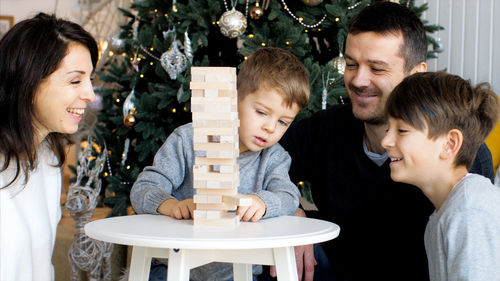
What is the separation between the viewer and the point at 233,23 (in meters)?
2.50

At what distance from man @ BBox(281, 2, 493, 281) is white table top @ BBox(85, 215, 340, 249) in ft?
1.70

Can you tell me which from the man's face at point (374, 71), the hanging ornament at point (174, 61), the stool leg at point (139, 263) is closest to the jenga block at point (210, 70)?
the stool leg at point (139, 263)

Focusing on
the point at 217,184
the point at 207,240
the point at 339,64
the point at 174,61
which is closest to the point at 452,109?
the point at 217,184

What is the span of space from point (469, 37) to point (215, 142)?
7.67ft

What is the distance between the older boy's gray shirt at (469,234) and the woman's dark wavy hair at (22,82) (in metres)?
1.09

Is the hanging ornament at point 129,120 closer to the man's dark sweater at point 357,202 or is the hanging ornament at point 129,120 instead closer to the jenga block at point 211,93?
the man's dark sweater at point 357,202

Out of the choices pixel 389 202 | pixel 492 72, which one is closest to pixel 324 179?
pixel 389 202

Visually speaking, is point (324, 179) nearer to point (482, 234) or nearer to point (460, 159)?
point (460, 159)

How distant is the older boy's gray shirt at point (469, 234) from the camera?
1.25m

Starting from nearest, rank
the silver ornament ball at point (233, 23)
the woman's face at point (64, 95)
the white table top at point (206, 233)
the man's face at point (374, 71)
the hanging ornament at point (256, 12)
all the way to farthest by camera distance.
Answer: the white table top at point (206, 233), the woman's face at point (64, 95), the man's face at point (374, 71), the silver ornament ball at point (233, 23), the hanging ornament at point (256, 12)

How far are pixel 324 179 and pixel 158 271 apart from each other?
688 mm

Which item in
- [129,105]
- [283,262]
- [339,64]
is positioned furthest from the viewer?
[129,105]

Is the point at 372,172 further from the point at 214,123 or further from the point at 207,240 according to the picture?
the point at 207,240

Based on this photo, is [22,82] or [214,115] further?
[22,82]
